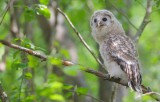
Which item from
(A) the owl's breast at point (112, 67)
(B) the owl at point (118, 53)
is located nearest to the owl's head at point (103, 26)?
(B) the owl at point (118, 53)

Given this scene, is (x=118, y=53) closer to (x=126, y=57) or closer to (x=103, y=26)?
(x=126, y=57)

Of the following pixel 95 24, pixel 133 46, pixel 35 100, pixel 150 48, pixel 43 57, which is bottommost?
pixel 35 100

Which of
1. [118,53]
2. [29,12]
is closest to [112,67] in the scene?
[118,53]

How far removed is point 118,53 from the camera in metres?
5.07

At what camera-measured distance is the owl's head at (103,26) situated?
231 inches

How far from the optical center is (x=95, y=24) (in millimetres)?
6039

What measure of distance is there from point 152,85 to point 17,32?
282 cm

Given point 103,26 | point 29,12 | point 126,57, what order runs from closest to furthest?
point 29,12 < point 126,57 < point 103,26

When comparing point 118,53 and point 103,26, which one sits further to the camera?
point 103,26

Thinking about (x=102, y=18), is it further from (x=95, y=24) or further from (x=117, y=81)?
(x=117, y=81)

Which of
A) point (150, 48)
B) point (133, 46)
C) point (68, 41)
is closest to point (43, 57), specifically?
point (133, 46)

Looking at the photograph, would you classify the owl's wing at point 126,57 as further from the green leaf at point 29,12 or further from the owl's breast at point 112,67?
the green leaf at point 29,12

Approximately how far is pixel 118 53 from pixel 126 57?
4.9 inches

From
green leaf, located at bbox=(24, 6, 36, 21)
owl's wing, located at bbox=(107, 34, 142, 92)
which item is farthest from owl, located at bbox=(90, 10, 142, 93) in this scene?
green leaf, located at bbox=(24, 6, 36, 21)
